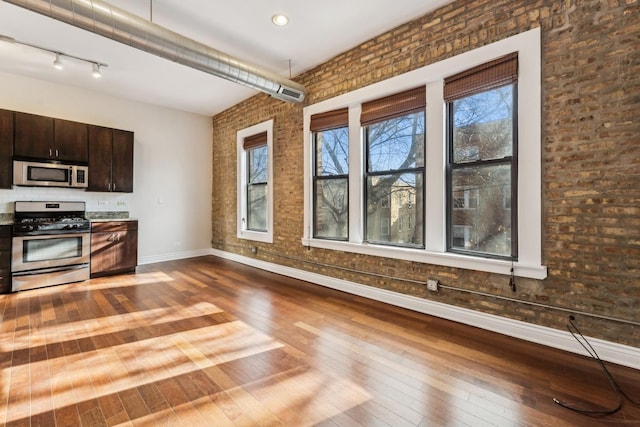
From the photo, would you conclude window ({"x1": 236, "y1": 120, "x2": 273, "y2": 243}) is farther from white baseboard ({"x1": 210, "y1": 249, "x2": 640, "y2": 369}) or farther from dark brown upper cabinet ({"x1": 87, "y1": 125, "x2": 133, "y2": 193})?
dark brown upper cabinet ({"x1": 87, "y1": 125, "x2": 133, "y2": 193})

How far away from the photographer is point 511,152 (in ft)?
8.78

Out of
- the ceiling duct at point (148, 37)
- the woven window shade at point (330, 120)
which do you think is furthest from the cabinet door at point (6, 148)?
the woven window shade at point (330, 120)

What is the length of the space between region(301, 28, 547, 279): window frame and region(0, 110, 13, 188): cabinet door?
4277 millimetres

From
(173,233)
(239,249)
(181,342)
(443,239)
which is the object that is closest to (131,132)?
(173,233)

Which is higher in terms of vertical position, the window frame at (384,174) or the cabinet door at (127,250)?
the window frame at (384,174)

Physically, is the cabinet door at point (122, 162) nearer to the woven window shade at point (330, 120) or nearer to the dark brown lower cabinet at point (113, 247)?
the dark brown lower cabinet at point (113, 247)

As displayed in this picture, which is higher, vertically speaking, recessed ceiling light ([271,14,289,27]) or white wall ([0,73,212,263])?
recessed ceiling light ([271,14,289,27])

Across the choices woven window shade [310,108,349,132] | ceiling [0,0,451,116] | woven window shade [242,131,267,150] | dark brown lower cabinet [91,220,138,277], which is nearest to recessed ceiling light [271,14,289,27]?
ceiling [0,0,451,116]

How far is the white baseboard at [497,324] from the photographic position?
2.17m

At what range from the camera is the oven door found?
4.02 metres

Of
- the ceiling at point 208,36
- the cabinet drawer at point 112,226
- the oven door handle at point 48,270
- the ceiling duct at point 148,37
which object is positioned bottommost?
the oven door handle at point 48,270

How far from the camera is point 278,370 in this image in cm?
209

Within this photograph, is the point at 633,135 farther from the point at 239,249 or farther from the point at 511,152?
the point at 239,249

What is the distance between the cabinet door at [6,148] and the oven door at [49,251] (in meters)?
0.96
